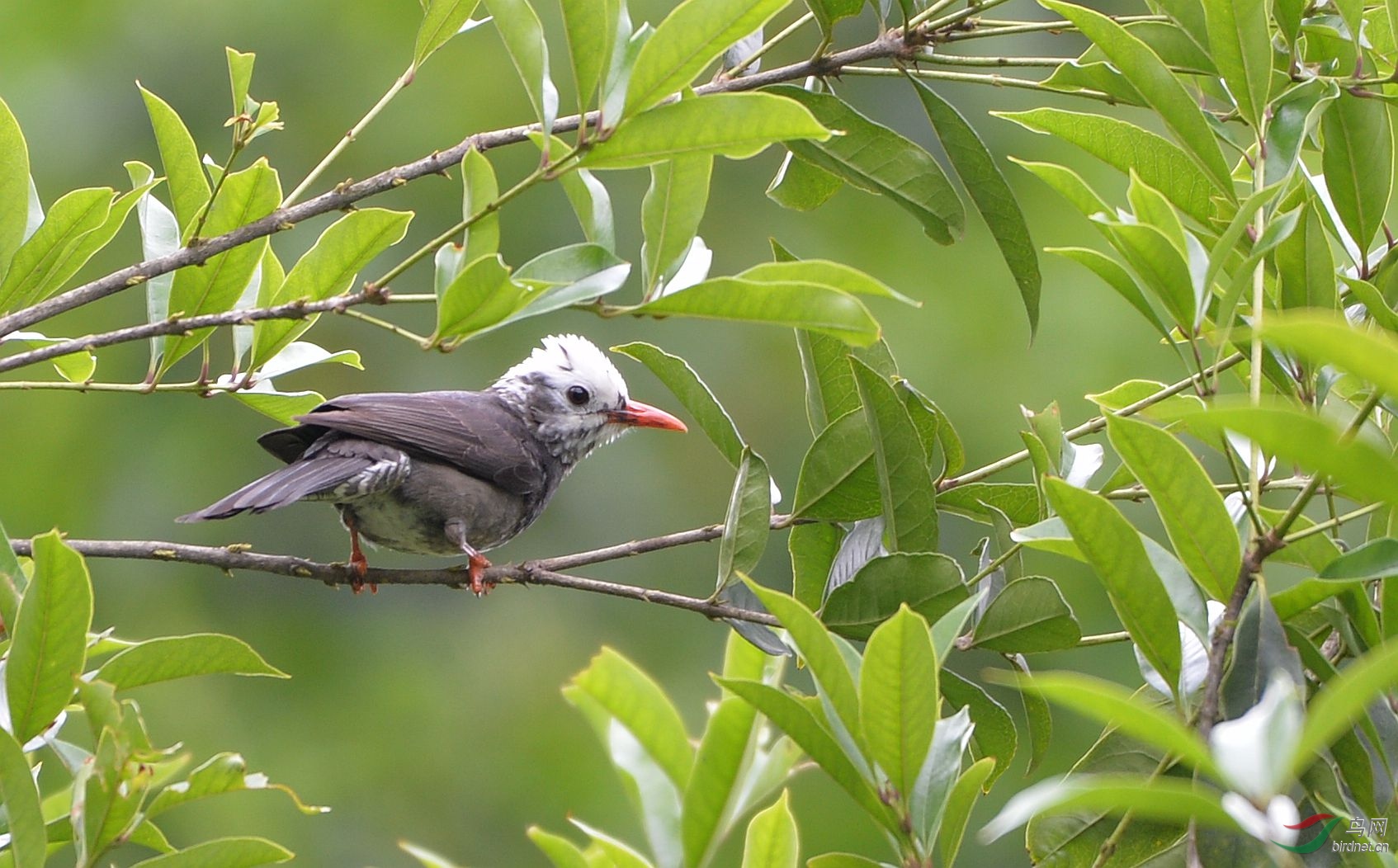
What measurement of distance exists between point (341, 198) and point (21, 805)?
115 cm

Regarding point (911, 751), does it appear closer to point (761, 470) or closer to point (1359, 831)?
point (1359, 831)

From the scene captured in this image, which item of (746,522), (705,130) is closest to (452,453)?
(746,522)

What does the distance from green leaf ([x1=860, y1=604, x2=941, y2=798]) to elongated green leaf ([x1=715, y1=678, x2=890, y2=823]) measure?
47mm

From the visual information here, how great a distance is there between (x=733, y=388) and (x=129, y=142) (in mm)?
4954

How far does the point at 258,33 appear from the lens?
391 inches

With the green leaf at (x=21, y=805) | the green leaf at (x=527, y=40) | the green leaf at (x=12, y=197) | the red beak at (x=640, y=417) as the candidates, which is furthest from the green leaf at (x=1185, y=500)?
the red beak at (x=640, y=417)

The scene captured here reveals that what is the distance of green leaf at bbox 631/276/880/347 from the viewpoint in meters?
1.95

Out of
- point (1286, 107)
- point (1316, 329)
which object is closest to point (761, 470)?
point (1286, 107)

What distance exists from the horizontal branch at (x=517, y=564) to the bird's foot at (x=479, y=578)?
27mm

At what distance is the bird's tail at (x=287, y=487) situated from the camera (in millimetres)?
3162

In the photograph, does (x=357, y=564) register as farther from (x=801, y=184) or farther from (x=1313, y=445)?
(x=1313, y=445)

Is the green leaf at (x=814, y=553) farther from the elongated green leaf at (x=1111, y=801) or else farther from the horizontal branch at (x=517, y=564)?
the elongated green leaf at (x=1111, y=801)

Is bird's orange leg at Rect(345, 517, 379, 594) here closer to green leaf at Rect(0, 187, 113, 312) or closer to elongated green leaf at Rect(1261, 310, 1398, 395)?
green leaf at Rect(0, 187, 113, 312)

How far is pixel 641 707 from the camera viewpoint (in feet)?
6.25
